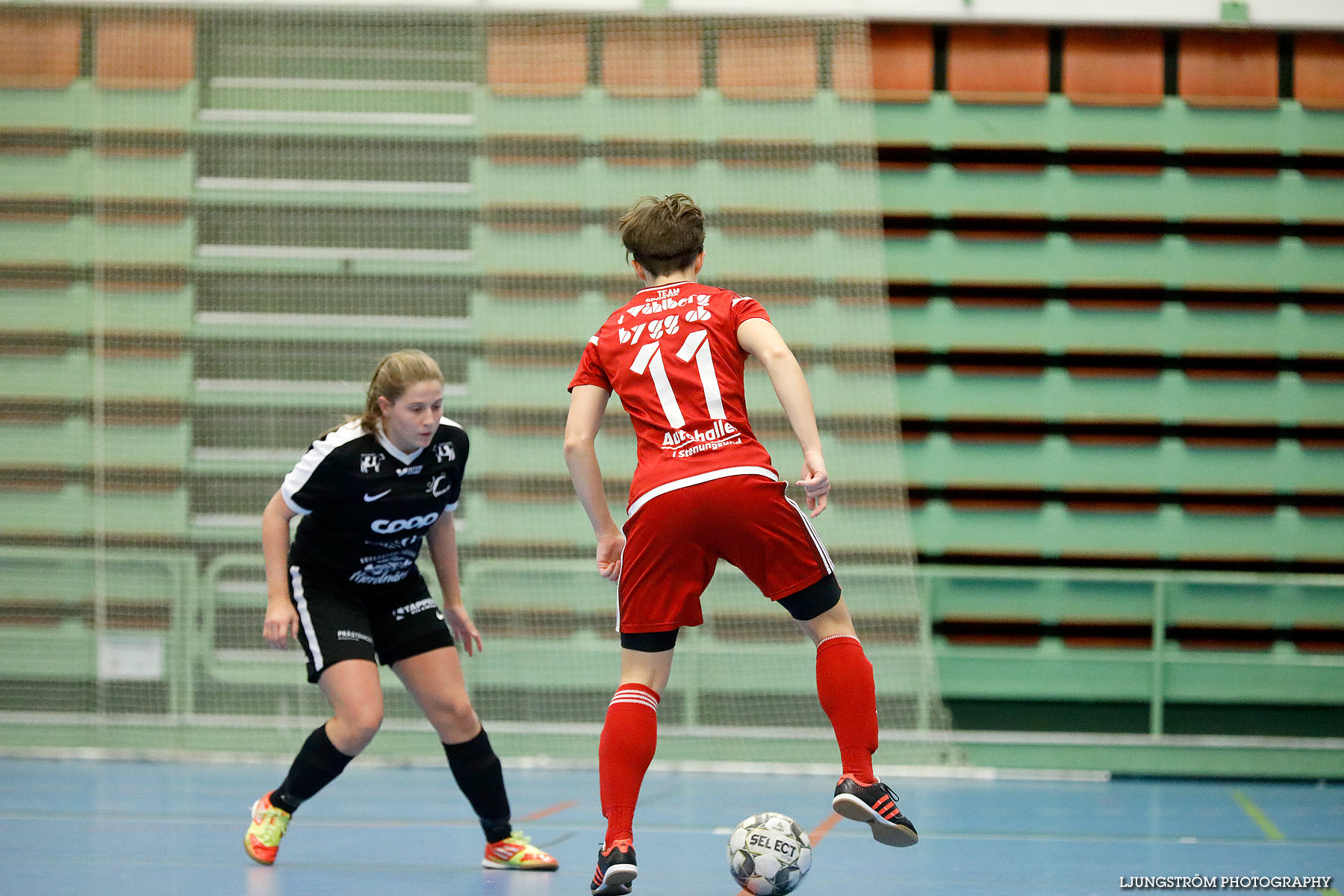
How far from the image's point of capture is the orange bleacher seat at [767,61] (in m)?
7.02

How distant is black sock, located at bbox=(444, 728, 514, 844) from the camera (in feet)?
13.0

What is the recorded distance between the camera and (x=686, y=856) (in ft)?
14.2

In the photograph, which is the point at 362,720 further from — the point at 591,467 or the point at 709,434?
Answer: the point at 709,434

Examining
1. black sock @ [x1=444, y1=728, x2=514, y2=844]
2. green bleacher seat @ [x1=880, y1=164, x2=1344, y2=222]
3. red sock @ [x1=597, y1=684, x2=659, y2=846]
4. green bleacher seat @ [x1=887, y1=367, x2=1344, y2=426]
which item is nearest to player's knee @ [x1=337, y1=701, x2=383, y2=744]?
black sock @ [x1=444, y1=728, x2=514, y2=844]

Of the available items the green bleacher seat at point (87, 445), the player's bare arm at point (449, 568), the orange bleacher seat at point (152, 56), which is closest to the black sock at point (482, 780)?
the player's bare arm at point (449, 568)

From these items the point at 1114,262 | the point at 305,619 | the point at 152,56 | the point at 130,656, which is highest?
the point at 152,56

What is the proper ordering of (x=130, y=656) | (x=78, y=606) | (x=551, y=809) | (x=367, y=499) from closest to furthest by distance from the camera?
(x=367, y=499), (x=551, y=809), (x=130, y=656), (x=78, y=606)

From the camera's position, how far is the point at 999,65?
7340 mm

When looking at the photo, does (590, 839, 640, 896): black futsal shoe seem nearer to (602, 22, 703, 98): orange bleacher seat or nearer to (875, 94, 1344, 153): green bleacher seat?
(602, 22, 703, 98): orange bleacher seat

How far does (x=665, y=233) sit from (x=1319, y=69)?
5.62 m

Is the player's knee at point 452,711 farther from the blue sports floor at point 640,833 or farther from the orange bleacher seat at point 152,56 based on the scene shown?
the orange bleacher seat at point 152,56

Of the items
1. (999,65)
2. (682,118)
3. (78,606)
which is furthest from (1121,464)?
(78,606)

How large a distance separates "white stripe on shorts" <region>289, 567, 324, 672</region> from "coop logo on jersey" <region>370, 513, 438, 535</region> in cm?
31

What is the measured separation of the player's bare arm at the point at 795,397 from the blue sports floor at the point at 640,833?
4.35 ft
